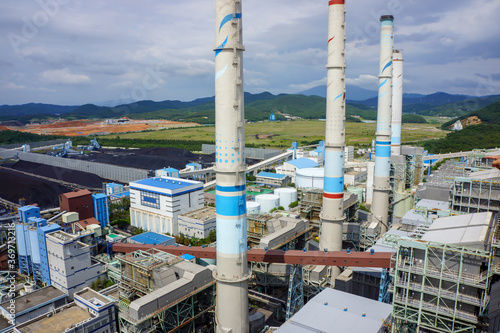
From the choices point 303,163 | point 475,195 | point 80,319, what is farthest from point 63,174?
point 475,195

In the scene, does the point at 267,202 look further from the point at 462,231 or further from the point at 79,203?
the point at 462,231

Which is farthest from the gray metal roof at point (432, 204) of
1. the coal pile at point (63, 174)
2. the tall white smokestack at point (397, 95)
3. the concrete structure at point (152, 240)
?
the coal pile at point (63, 174)

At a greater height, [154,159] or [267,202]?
[154,159]

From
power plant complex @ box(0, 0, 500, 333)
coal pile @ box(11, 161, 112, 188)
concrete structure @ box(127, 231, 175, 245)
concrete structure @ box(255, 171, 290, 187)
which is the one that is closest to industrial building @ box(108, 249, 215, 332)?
power plant complex @ box(0, 0, 500, 333)

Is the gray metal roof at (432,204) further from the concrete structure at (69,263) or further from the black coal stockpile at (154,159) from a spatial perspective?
the black coal stockpile at (154,159)

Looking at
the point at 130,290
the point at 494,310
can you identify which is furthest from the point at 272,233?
the point at 494,310

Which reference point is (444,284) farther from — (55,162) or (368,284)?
(55,162)
